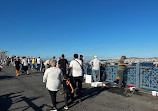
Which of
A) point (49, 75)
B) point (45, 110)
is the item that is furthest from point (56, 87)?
point (45, 110)

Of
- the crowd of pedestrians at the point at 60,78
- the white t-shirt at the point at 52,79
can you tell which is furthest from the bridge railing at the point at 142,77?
the white t-shirt at the point at 52,79

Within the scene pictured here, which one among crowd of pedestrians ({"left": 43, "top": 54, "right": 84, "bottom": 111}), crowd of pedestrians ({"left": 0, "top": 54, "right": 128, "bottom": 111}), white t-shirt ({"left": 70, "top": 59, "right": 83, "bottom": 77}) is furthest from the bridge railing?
crowd of pedestrians ({"left": 43, "top": 54, "right": 84, "bottom": 111})

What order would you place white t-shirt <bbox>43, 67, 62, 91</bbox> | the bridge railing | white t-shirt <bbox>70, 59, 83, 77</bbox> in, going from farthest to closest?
the bridge railing
white t-shirt <bbox>70, 59, 83, 77</bbox>
white t-shirt <bbox>43, 67, 62, 91</bbox>

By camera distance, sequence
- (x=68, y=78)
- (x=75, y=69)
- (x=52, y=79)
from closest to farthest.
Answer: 1. (x=52, y=79)
2. (x=68, y=78)
3. (x=75, y=69)

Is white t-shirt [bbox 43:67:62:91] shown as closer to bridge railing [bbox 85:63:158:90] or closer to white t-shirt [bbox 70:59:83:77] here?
white t-shirt [bbox 70:59:83:77]

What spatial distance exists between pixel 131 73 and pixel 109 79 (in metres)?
1.96

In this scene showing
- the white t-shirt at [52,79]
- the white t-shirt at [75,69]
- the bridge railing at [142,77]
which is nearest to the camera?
the white t-shirt at [52,79]

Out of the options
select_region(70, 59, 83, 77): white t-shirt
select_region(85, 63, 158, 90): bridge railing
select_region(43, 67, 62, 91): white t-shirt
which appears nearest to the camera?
select_region(43, 67, 62, 91): white t-shirt

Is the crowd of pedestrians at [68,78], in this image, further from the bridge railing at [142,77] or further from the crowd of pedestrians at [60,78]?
the bridge railing at [142,77]

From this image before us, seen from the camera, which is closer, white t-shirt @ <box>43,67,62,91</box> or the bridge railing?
white t-shirt @ <box>43,67,62,91</box>

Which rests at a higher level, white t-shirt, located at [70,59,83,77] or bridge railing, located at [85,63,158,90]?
white t-shirt, located at [70,59,83,77]

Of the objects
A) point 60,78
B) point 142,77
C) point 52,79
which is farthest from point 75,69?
point 142,77

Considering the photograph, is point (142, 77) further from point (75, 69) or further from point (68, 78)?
point (68, 78)

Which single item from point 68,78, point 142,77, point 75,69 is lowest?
point 142,77
